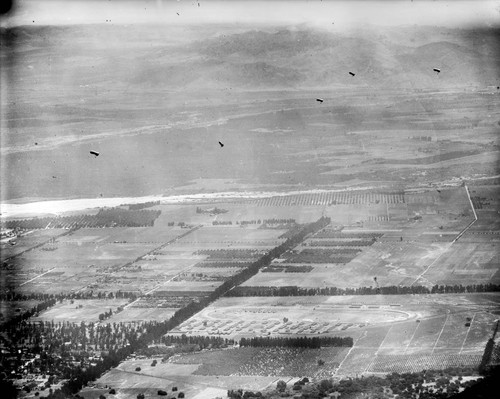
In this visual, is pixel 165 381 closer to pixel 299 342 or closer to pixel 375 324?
pixel 299 342

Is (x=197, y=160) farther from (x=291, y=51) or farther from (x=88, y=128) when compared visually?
(x=291, y=51)

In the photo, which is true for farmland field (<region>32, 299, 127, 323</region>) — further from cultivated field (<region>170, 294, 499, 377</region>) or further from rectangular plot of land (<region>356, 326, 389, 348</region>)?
rectangular plot of land (<region>356, 326, 389, 348</region>)

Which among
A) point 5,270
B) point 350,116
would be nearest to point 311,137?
point 350,116

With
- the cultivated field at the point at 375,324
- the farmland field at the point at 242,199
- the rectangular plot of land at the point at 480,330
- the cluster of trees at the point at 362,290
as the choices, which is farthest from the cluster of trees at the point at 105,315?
the rectangular plot of land at the point at 480,330

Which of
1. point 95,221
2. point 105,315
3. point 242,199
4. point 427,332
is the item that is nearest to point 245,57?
point 242,199

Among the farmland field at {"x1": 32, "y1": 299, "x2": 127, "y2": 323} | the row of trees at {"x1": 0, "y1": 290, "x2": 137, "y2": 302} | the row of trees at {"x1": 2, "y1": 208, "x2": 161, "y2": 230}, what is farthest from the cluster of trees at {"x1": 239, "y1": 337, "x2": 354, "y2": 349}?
the row of trees at {"x1": 2, "y1": 208, "x2": 161, "y2": 230}
